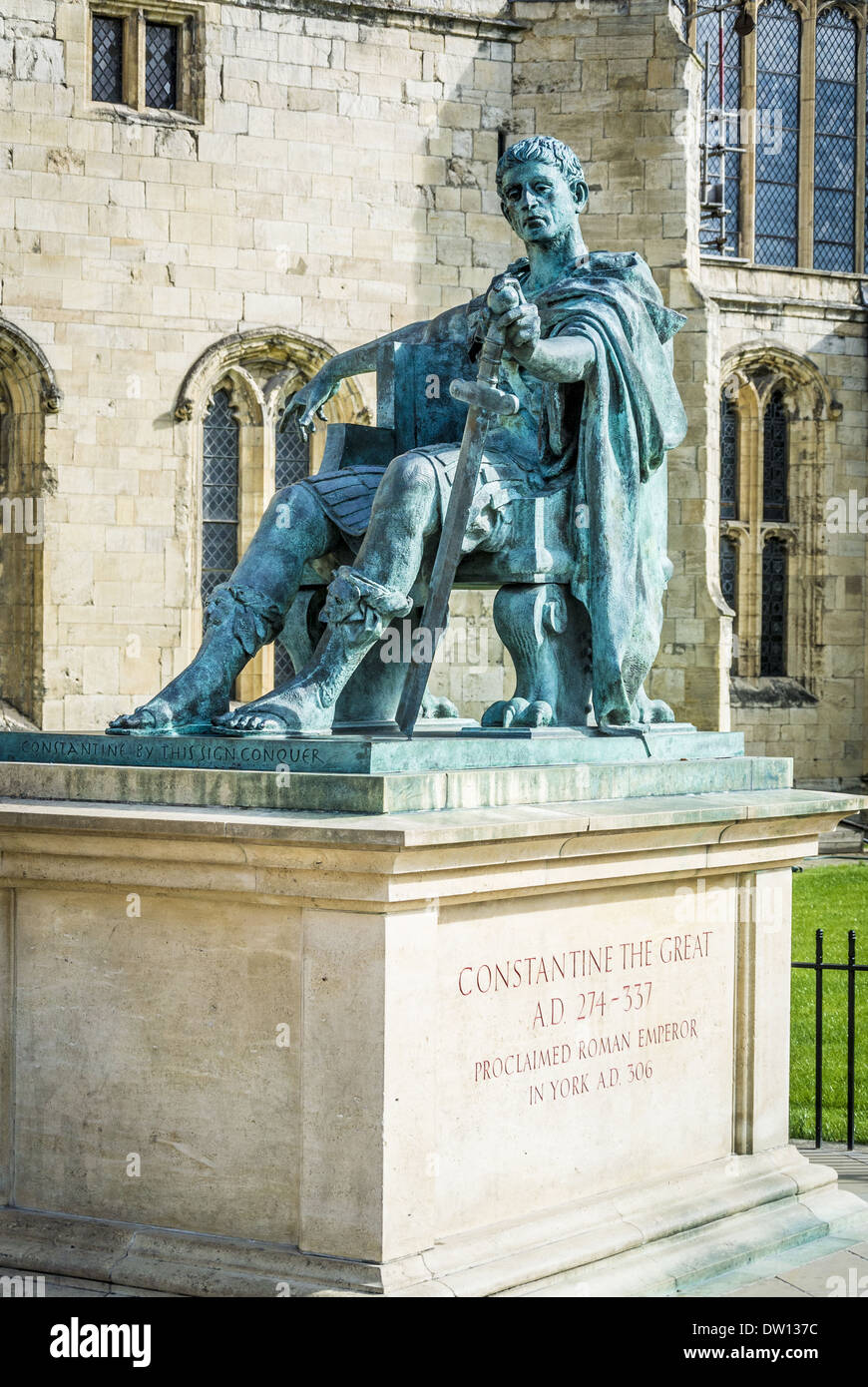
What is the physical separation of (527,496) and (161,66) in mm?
12851

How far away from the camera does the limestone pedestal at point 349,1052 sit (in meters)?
4.26

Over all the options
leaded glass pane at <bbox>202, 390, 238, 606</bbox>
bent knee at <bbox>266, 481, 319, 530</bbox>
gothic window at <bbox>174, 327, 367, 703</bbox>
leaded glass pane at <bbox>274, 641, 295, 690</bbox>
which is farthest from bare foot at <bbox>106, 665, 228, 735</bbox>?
leaded glass pane at <bbox>202, 390, 238, 606</bbox>

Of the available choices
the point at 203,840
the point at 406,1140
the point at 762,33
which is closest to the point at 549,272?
the point at 203,840

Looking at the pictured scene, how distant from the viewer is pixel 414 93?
56.8 feet

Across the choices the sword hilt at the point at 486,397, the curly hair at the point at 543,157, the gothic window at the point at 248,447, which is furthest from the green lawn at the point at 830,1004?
the gothic window at the point at 248,447

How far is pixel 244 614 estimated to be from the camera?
5125 millimetres

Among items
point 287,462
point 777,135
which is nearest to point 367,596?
point 287,462

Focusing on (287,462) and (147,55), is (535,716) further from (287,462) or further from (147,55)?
(147,55)

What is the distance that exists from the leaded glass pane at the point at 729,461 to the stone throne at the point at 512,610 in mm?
18938

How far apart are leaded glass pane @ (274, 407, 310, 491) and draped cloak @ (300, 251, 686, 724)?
12253mm

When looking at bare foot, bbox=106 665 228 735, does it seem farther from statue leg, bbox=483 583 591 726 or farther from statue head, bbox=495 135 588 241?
statue head, bbox=495 135 588 241

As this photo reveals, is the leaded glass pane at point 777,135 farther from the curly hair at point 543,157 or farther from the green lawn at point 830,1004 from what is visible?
the curly hair at point 543,157

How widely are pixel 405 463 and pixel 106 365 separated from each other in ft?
38.6

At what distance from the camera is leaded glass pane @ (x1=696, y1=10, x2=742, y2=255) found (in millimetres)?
24359
